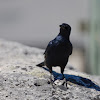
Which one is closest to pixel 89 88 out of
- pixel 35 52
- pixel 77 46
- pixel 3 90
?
pixel 3 90

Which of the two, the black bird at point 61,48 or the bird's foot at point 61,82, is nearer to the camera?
the bird's foot at point 61,82

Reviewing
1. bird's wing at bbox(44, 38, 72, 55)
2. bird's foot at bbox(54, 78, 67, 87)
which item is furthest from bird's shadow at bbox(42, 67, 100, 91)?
bird's wing at bbox(44, 38, 72, 55)

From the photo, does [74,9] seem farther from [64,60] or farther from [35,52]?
[64,60]

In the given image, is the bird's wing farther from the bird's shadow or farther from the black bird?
the bird's shadow

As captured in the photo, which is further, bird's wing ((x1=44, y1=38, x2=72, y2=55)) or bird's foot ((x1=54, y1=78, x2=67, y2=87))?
bird's wing ((x1=44, y1=38, x2=72, y2=55))

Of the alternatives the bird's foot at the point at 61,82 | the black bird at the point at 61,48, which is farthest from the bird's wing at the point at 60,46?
the bird's foot at the point at 61,82

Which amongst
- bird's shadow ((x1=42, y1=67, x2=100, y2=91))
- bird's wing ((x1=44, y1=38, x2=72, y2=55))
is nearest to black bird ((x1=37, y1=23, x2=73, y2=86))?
bird's wing ((x1=44, y1=38, x2=72, y2=55))

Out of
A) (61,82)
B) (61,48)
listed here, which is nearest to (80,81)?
(61,82)

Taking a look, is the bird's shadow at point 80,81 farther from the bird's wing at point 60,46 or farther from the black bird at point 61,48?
the bird's wing at point 60,46

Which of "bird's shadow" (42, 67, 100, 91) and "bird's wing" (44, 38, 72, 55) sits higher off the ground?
"bird's wing" (44, 38, 72, 55)

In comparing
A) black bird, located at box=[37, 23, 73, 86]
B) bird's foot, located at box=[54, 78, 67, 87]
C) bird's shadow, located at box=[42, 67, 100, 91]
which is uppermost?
black bird, located at box=[37, 23, 73, 86]

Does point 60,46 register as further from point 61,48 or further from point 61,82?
point 61,82

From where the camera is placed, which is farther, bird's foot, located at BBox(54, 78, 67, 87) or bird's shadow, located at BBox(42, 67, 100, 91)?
bird's shadow, located at BBox(42, 67, 100, 91)

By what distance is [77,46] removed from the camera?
13.4 meters
